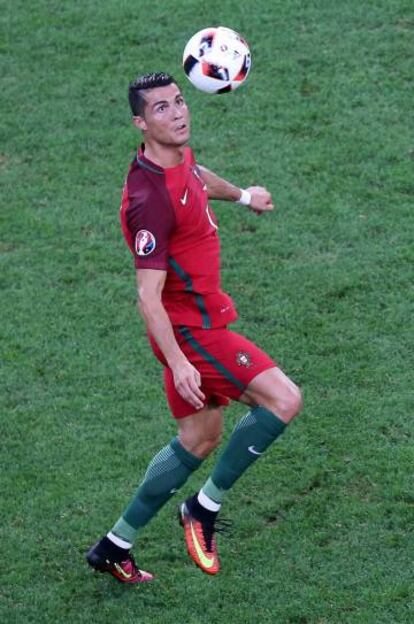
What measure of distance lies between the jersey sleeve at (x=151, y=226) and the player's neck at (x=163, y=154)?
0.20m

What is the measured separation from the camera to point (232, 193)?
715 centimetres

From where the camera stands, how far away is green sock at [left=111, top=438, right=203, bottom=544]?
22.3 ft

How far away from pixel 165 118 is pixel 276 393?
4.59ft

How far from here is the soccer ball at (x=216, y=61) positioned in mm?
7109

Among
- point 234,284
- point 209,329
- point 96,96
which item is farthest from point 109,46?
point 209,329

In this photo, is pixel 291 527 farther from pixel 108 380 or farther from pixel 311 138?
pixel 311 138

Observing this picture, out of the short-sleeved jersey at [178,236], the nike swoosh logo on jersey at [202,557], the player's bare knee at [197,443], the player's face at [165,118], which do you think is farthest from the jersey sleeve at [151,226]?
the nike swoosh logo on jersey at [202,557]

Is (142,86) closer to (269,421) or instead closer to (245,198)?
(245,198)

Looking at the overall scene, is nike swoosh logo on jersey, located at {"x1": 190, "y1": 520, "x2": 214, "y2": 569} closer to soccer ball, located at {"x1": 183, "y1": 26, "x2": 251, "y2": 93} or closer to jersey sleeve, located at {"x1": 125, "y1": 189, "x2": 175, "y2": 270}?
jersey sleeve, located at {"x1": 125, "y1": 189, "x2": 175, "y2": 270}

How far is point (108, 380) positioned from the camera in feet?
27.9

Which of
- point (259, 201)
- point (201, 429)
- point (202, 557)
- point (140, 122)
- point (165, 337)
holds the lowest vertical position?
point (202, 557)

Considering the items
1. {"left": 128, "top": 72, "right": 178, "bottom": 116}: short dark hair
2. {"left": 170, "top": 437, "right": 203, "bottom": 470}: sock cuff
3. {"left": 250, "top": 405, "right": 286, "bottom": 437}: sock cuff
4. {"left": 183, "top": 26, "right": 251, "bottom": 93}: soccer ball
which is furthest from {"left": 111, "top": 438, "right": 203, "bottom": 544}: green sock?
{"left": 183, "top": 26, "right": 251, "bottom": 93}: soccer ball

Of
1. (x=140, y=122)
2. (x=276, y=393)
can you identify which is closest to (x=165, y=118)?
(x=140, y=122)

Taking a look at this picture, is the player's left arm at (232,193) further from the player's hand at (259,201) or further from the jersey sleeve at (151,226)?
the jersey sleeve at (151,226)
